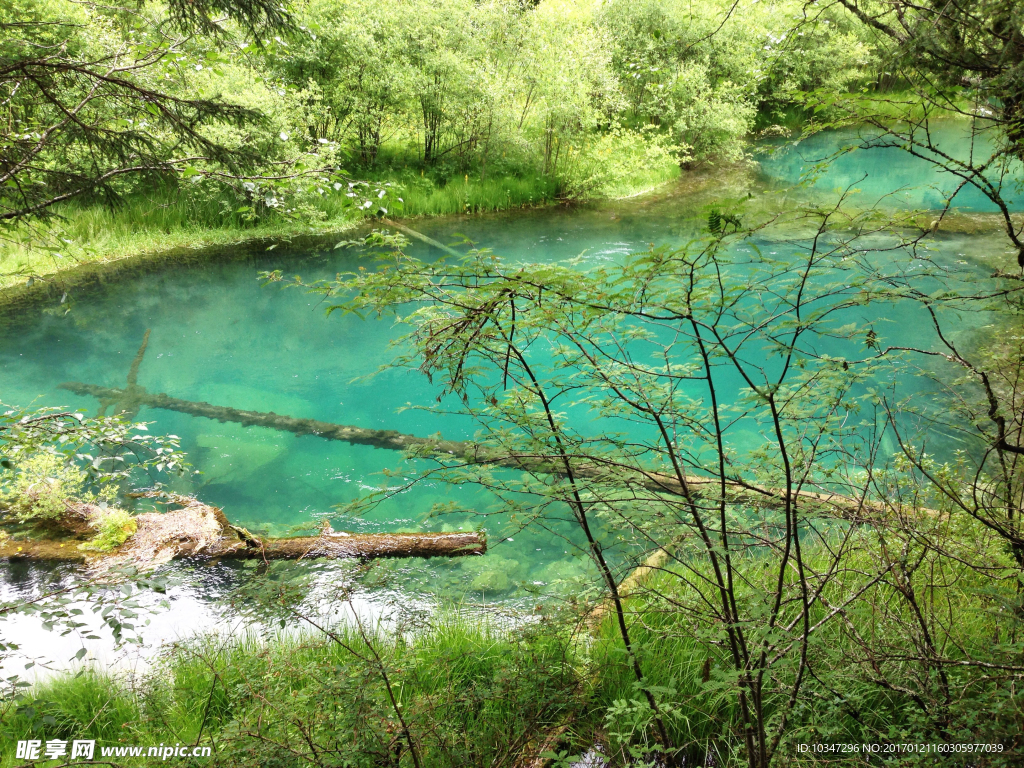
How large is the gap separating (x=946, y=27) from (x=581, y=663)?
2936mm

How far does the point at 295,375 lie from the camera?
27.6 ft

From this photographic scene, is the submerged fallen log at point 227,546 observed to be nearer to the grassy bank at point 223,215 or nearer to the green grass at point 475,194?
the grassy bank at point 223,215

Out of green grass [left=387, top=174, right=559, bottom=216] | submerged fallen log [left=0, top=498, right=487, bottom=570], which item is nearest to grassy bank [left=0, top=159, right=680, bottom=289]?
green grass [left=387, top=174, right=559, bottom=216]

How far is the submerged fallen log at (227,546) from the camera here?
488 centimetres

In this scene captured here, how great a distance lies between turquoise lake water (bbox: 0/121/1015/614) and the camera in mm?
5219

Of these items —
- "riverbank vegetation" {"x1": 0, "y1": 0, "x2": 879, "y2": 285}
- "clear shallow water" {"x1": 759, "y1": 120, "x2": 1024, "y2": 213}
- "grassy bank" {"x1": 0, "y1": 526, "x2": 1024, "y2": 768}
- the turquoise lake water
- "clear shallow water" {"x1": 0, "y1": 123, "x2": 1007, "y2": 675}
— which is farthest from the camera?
"clear shallow water" {"x1": 759, "y1": 120, "x2": 1024, "y2": 213}

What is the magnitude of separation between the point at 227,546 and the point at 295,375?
12.3 feet

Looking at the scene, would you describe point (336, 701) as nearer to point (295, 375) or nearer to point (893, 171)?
point (295, 375)

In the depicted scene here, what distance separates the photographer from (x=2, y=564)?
489 cm

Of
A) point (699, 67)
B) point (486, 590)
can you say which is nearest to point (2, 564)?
point (486, 590)

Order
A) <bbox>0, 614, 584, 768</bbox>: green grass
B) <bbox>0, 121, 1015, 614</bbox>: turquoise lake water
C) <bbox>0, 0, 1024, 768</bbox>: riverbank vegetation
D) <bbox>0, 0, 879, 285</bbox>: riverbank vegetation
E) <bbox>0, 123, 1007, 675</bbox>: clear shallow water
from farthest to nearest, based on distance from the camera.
Answer: <bbox>0, 0, 879, 285</bbox>: riverbank vegetation
<bbox>0, 121, 1015, 614</bbox>: turquoise lake water
<bbox>0, 123, 1007, 675</bbox>: clear shallow water
<bbox>0, 614, 584, 768</bbox>: green grass
<bbox>0, 0, 1024, 768</bbox>: riverbank vegetation

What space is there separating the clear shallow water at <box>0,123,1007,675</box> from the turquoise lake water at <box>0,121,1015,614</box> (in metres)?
0.02

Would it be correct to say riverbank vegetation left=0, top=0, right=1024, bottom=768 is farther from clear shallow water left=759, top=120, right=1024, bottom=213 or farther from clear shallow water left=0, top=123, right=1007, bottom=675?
clear shallow water left=759, top=120, right=1024, bottom=213

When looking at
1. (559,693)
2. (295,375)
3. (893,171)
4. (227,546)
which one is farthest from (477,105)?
(559,693)
